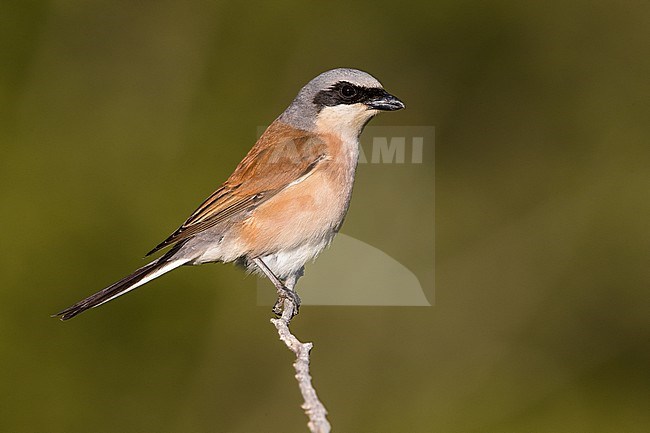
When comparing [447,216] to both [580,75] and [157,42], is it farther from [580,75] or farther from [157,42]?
[157,42]

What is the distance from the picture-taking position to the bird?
3.60 m

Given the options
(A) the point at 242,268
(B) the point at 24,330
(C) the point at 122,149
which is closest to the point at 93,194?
(C) the point at 122,149

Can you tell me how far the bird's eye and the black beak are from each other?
7 centimetres

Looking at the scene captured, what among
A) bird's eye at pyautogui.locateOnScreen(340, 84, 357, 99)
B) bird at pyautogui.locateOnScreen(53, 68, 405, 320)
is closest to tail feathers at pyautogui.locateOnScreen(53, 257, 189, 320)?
bird at pyautogui.locateOnScreen(53, 68, 405, 320)

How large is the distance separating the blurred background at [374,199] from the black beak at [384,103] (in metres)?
1.27

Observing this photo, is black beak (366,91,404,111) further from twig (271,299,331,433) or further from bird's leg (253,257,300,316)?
twig (271,299,331,433)

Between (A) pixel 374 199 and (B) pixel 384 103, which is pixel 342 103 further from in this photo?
(A) pixel 374 199

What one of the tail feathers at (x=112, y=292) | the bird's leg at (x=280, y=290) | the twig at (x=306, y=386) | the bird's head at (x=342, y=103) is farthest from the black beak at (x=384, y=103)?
the tail feathers at (x=112, y=292)

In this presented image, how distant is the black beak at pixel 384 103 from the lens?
12.0ft

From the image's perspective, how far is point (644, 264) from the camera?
524 cm

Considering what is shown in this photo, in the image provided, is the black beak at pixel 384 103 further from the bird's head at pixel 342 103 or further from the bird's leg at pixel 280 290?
the bird's leg at pixel 280 290

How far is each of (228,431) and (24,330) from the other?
1046 mm

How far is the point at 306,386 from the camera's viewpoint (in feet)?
7.91

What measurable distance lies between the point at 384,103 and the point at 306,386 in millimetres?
1563
